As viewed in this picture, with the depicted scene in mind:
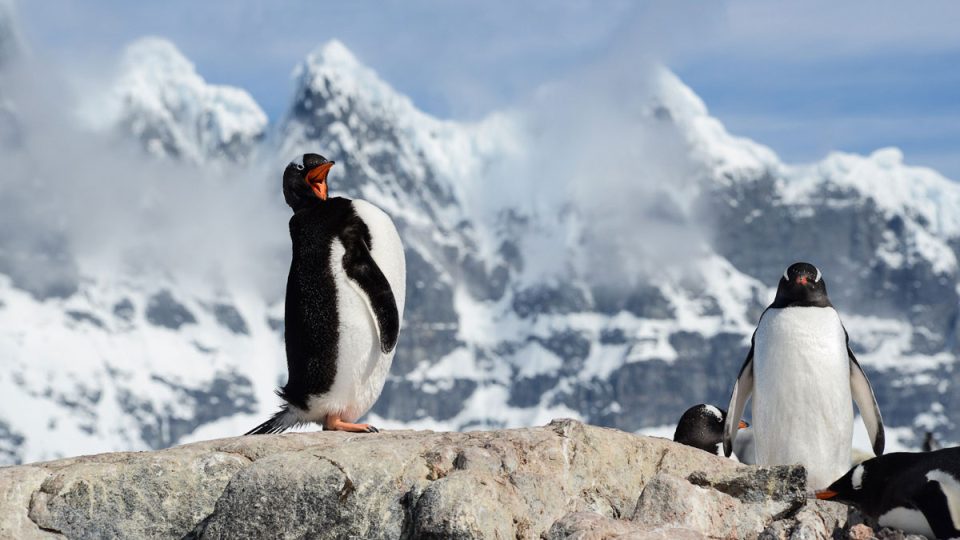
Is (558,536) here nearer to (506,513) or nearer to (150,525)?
(506,513)

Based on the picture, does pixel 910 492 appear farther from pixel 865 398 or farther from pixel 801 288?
pixel 801 288

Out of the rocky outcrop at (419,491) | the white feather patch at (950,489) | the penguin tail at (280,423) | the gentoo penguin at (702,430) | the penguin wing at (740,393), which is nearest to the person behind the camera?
the rocky outcrop at (419,491)

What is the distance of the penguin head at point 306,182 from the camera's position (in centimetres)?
1033

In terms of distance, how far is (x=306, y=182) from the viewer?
10.3m

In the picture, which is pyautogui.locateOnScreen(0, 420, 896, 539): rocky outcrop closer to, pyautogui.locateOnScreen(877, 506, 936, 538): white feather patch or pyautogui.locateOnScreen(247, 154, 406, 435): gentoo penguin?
pyautogui.locateOnScreen(877, 506, 936, 538): white feather patch

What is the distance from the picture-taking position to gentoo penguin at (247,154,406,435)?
9797 millimetres

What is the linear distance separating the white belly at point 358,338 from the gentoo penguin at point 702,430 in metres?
3.32

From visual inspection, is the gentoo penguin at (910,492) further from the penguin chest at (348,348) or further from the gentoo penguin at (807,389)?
the penguin chest at (348,348)

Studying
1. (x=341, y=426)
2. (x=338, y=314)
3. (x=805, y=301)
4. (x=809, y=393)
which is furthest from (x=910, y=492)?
(x=338, y=314)

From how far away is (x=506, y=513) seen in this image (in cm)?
762

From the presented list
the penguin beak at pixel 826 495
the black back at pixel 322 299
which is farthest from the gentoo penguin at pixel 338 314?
the penguin beak at pixel 826 495

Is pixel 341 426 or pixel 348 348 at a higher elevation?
→ pixel 348 348

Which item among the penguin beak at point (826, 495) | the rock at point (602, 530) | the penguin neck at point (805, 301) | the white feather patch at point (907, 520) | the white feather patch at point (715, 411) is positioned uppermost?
the penguin neck at point (805, 301)

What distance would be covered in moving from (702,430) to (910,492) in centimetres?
331
